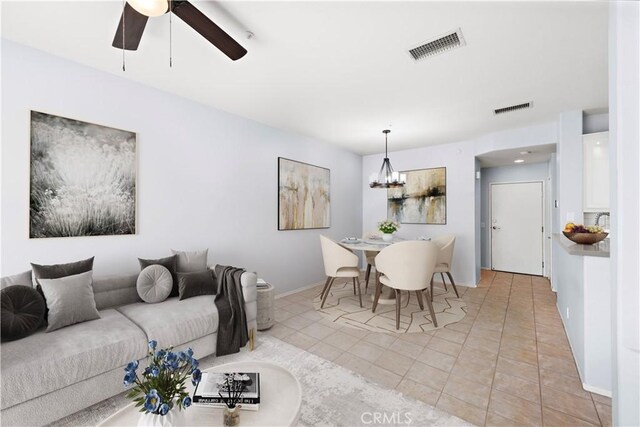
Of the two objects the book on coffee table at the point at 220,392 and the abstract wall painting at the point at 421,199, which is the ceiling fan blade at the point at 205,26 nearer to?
the book on coffee table at the point at 220,392

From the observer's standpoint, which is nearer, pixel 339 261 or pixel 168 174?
pixel 168 174

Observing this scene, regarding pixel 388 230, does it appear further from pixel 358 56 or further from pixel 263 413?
pixel 263 413

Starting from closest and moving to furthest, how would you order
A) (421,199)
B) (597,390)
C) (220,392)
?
(220,392) → (597,390) → (421,199)

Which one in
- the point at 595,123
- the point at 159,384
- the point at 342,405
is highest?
the point at 595,123

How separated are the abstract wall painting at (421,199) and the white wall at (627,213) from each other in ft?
Result: 13.6

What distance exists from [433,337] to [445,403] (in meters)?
1.04

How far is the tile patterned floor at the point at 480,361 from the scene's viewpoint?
186cm

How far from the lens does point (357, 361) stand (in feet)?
8.02

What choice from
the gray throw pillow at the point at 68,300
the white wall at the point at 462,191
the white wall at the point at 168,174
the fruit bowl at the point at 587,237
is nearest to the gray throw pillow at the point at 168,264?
the white wall at the point at 168,174

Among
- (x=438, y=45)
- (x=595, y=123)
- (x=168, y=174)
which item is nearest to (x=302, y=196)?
(x=168, y=174)

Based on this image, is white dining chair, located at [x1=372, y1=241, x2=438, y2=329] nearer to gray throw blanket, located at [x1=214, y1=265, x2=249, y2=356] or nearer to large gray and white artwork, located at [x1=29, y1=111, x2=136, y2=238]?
gray throw blanket, located at [x1=214, y1=265, x2=249, y2=356]

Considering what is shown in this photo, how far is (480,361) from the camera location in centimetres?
245

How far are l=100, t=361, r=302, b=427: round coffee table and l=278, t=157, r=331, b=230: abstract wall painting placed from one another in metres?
2.92

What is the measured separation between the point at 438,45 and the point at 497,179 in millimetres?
4917
